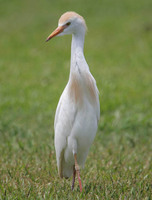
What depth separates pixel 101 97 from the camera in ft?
25.3

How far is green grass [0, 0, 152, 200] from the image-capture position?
3.69 m

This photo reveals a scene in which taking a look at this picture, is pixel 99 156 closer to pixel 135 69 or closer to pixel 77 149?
pixel 77 149

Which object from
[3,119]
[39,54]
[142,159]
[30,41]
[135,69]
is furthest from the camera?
[30,41]

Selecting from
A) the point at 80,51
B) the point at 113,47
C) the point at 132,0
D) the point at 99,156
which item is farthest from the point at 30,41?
the point at 80,51

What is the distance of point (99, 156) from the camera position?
486 cm

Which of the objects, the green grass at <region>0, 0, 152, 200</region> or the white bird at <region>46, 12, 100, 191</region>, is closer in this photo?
the white bird at <region>46, 12, 100, 191</region>

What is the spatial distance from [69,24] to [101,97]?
445cm

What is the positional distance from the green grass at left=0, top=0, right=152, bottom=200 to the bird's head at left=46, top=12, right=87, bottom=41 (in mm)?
1409

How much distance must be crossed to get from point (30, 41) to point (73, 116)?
10.3 meters

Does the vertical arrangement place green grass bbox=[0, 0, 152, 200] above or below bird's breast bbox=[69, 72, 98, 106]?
below

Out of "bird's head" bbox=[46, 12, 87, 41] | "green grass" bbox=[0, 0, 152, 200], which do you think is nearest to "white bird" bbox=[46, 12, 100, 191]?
"bird's head" bbox=[46, 12, 87, 41]

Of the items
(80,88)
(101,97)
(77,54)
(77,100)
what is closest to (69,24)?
(77,54)

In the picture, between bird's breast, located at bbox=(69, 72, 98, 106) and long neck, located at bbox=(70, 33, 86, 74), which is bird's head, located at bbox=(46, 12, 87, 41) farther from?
bird's breast, located at bbox=(69, 72, 98, 106)

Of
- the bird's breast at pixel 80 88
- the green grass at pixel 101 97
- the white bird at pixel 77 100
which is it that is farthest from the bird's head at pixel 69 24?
the green grass at pixel 101 97
